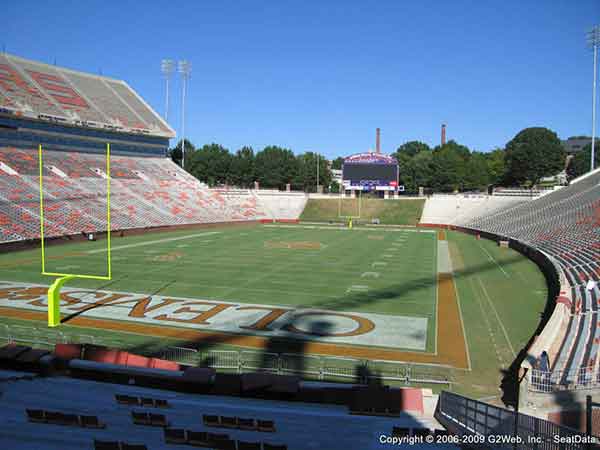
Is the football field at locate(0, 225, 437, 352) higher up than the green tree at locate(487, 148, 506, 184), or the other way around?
the green tree at locate(487, 148, 506, 184)

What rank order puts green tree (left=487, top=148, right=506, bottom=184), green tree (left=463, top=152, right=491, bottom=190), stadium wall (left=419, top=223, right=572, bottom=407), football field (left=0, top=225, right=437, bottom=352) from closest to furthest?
stadium wall (left=419, top=223, right=572, bottom=407)
football field (left=0, top=225, right=437, bottom=352)
green tree (left=463, top=152, right=491, bottom=190)
green tree (left=487, top=148, right=506, bottom=184)

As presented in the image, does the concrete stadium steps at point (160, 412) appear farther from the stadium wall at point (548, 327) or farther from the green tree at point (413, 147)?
the green tree at point (413, 147)

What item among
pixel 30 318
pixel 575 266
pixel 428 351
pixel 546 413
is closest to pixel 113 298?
pixel 30 318

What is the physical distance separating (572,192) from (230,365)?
42.7 metres

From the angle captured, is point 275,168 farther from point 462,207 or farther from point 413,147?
point 413,147

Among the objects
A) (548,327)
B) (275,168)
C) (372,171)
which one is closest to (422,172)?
(372,171)

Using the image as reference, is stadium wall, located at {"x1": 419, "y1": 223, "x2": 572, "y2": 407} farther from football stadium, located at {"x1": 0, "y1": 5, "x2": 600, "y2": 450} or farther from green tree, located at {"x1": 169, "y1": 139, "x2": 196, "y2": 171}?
green tree, located at {"x1": 169, "y1": 139, "x2": 196, "y2": 171}

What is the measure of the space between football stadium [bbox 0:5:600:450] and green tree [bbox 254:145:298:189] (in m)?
36.4

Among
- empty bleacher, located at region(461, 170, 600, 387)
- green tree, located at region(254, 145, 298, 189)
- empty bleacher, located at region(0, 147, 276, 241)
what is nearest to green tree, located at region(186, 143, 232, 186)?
green tree, located at region(254, 145, 298, 189)

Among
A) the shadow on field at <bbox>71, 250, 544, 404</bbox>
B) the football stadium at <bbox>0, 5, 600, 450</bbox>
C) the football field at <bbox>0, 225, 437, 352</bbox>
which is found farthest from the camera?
the football field at <bbox>0, 225, 437, 352</bbox>

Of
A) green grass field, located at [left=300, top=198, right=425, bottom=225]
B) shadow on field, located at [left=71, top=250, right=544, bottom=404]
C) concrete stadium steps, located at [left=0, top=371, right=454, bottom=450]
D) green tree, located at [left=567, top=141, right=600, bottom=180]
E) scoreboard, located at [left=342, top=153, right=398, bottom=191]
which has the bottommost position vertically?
shadow on field, located at [left=71, top=250, right=544, bottom=404]

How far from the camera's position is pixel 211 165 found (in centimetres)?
8750

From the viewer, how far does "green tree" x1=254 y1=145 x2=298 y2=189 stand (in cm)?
8625

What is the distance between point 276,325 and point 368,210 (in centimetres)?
5405
